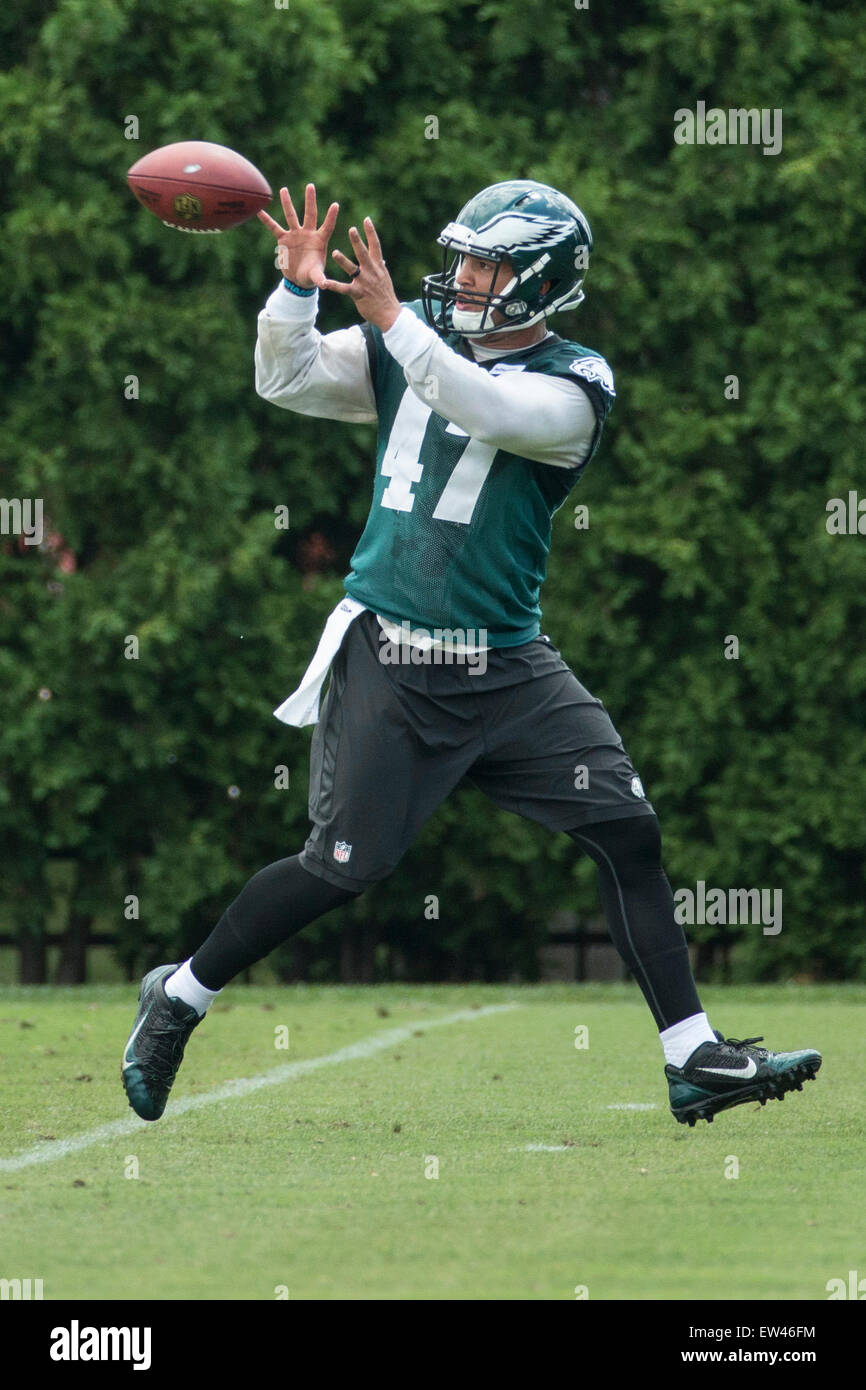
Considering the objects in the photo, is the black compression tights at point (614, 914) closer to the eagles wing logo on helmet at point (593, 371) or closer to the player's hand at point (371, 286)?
the eagles wing logo on helmet at point (593, 371)

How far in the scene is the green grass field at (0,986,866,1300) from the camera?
317cm

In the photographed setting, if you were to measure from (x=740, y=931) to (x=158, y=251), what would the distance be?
4754 mm

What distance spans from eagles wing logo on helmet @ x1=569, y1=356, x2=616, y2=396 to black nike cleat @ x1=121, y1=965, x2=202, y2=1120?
1.69 metres

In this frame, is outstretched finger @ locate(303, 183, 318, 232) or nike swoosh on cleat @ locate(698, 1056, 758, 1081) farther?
nike swoosh on cleat @ locate(698, 1056, 758, 1081)

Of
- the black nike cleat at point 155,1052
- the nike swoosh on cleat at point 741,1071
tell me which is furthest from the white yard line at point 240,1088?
the nike swoosh on cleat at point 741,1071

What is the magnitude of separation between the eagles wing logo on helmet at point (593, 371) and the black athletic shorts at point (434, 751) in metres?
0.64

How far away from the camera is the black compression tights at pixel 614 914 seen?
4391 mm

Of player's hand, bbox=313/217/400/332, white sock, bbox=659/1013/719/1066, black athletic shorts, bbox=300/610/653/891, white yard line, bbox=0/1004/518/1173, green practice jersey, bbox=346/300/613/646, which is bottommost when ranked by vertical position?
white yard line, bbox=0/1004/518/1173

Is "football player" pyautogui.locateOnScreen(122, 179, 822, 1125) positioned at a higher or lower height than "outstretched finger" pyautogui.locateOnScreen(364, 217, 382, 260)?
lower

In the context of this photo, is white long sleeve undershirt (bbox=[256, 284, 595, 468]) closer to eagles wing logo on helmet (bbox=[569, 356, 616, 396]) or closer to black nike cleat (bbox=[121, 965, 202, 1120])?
eagles wing logo on helmet (bbox=[569, 356, 616, 396])

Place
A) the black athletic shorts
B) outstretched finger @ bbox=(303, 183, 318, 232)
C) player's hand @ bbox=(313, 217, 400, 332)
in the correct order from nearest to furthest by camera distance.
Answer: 1. player's hand @ bbox=(313, 217, 400, 332)
2. outstretched finger @ bbox=(303, 183, 318, 232)
3. the black athletic shorts

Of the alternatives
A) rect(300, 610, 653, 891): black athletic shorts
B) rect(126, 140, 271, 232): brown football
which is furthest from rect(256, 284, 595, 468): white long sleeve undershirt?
rect(126, 140, 271, 232): brown football

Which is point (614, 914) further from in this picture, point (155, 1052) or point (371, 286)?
point (371, 286)

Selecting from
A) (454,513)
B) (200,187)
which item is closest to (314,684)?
(454,513)
